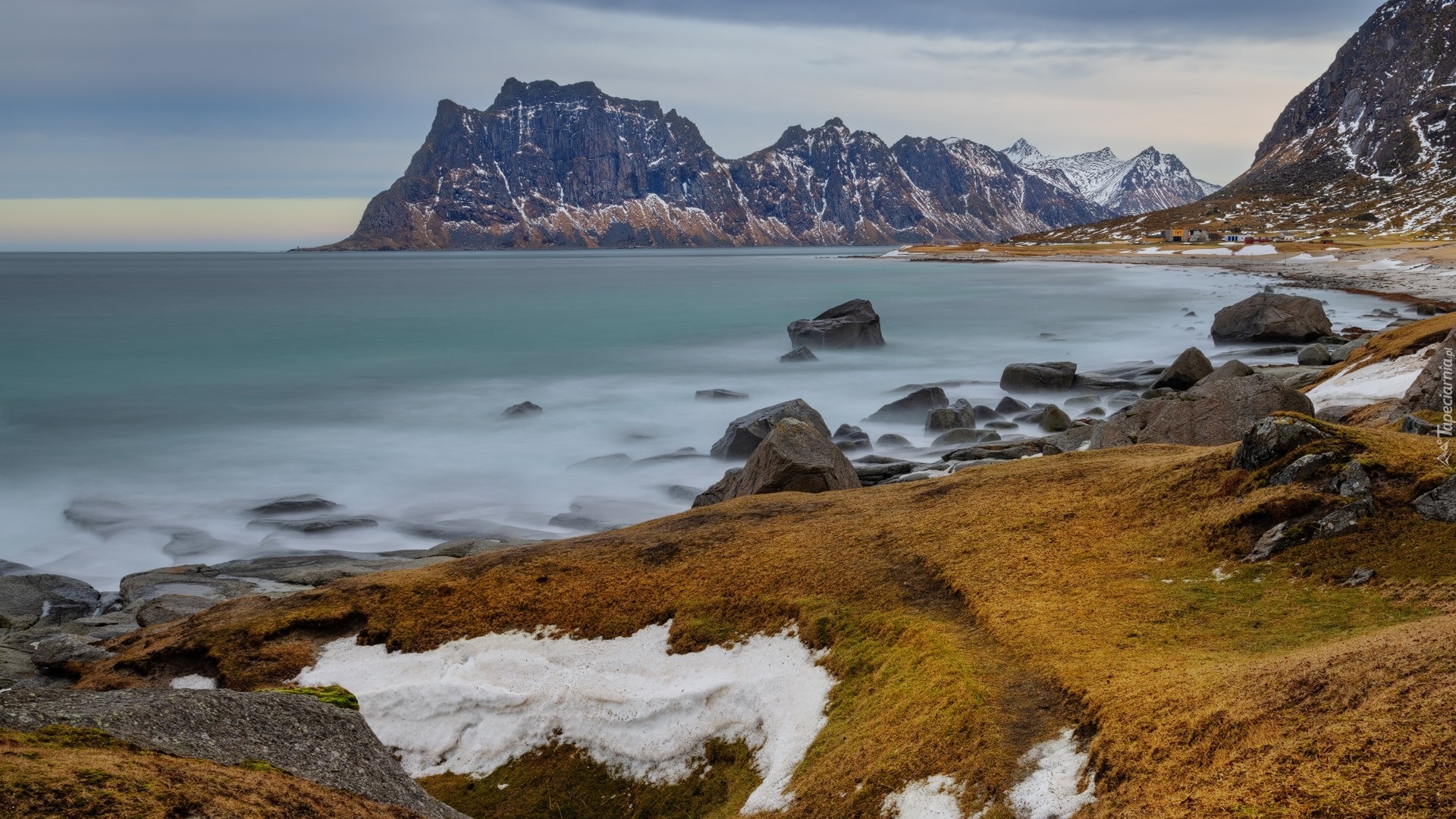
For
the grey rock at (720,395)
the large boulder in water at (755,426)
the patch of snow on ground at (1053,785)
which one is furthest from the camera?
the grey rock at (720,395)

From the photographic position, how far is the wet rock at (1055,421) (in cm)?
4003

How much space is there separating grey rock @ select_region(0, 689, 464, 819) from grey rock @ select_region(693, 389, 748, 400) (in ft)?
146

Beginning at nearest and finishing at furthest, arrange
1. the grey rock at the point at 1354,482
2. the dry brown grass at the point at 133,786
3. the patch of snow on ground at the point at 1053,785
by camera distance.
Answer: the dry brown grass at the point at 133,786, the patch of snow on ground at the point at 1053,785, the grey rock at the point at 1354,482

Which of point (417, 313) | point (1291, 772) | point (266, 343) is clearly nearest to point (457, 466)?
point (1291, 772)

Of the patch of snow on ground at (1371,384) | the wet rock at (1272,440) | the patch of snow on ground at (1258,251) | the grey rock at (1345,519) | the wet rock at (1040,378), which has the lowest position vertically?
the wet rock at (1040,378)

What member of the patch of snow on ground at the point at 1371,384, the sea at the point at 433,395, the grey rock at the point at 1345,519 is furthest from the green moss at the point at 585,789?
the patch of snow on ground at the point at 1371,384

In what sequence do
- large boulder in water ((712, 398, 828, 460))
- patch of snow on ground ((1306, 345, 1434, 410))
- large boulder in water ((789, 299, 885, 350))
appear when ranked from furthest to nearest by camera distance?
large boulder in water ((789, 299, 885, 350)) < large boulder in water ((712, 398, 828, 460)) < patch of snow on ground ((1306, 345, 1434, 410))

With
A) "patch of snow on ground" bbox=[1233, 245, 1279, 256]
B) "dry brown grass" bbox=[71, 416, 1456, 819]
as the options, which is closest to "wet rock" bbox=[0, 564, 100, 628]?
"dry brown grass" bbox=[71, 416, 1456, 819]

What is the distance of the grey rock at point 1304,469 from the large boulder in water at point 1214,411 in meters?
11.4

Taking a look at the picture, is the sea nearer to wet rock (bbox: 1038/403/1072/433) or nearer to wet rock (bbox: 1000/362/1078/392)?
wet rock (bbox: 1000/362/1078/392)

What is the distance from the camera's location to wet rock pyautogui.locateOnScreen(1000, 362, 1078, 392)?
50.2 meters

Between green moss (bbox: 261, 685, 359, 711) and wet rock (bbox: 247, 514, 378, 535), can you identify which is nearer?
green moss (bbox: 261, 685, 359, 711)

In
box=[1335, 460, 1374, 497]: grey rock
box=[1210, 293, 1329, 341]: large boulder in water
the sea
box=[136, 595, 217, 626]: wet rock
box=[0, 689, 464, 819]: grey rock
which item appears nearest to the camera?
box=[0, 689, 464, 819]: grey rock

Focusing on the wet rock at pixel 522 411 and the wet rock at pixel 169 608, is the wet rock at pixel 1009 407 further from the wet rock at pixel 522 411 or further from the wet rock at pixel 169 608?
the wet rock at pixel 169 608
